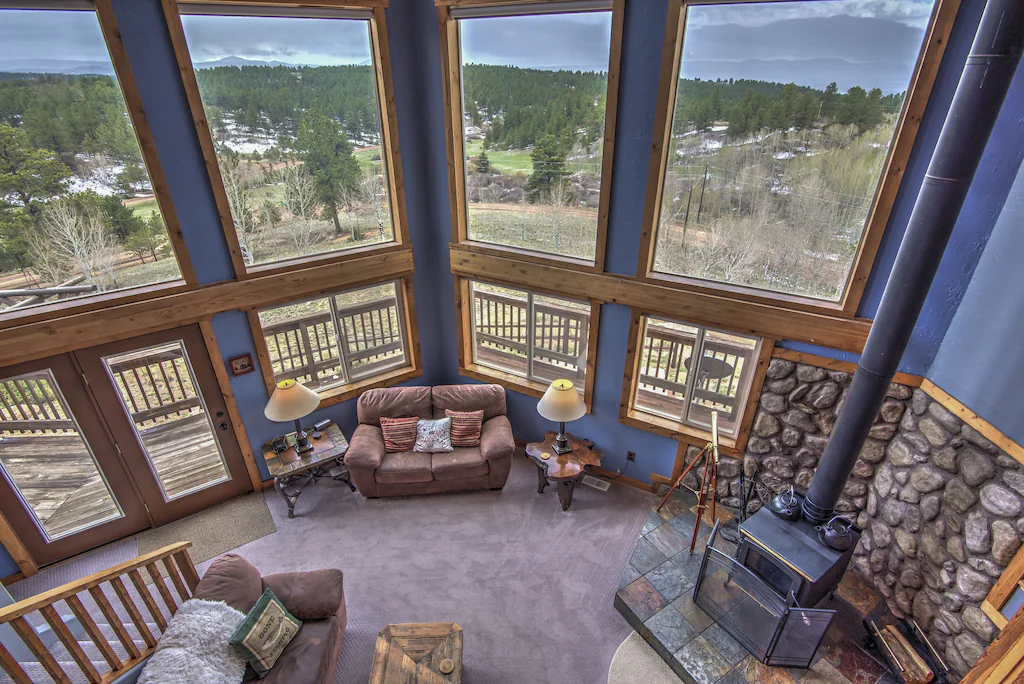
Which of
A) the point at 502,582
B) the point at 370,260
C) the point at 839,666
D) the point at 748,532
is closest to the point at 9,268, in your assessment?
the point at 370,260

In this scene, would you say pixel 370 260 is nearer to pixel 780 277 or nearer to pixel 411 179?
pixel 411 179

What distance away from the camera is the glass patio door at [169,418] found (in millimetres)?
4543

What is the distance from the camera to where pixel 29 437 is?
14.1 ft

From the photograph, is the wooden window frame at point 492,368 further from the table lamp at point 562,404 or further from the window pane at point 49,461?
the window pane at point 49,461

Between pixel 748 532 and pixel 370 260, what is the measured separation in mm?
4397

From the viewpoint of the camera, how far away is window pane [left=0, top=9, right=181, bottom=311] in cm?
369

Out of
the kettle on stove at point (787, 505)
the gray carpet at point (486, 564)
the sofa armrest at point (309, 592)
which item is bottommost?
the gray carpet at point (486, 564)

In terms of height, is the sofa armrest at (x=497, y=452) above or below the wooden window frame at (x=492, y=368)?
below

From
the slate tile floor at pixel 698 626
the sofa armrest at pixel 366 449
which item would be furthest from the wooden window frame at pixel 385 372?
the slate tile floor at pixel 698 626

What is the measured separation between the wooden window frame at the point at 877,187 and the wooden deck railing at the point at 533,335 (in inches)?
43.6

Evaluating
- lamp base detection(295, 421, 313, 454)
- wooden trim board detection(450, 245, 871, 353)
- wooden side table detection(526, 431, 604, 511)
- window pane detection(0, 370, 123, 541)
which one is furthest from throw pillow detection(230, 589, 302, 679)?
wooden trim board detection(450, 245, 871, 353)

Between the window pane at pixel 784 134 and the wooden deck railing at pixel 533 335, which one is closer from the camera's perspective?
the window pane at pixel 784 134

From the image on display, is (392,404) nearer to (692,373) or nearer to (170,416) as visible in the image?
(170,416)

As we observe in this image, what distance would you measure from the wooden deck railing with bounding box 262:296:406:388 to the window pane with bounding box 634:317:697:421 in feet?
9.61
